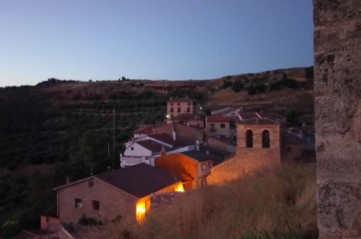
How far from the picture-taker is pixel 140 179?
20281mm

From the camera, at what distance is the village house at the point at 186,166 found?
23.5 m

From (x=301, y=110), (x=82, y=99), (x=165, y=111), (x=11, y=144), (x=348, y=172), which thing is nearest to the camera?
(x=348, y=172)

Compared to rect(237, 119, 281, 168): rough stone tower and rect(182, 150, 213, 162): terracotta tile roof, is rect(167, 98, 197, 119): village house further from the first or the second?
rect(237, 119, 281, 168): rough stone tower

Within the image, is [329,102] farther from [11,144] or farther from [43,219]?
[11,144]

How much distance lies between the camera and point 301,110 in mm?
51125

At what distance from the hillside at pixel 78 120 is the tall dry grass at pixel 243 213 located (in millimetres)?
14826

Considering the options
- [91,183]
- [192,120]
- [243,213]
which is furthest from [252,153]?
[192,120]

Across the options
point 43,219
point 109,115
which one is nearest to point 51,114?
point 109,115

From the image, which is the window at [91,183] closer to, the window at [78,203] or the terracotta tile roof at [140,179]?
the terracotta tile roof at [140,179]

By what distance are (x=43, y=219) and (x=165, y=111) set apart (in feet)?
122

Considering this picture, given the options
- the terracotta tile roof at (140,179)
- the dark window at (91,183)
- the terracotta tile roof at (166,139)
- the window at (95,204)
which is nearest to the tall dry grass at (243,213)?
the terracotta tile roof at (140,179)

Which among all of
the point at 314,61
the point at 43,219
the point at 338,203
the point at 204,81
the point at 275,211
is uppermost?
the point at 204,81

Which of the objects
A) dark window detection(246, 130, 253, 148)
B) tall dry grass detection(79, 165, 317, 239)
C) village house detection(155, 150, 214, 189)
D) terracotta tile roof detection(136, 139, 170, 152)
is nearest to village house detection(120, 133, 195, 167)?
Result: terracotta tile roof detection(136, 139, 170, 152)

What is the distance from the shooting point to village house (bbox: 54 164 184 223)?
731 inches
